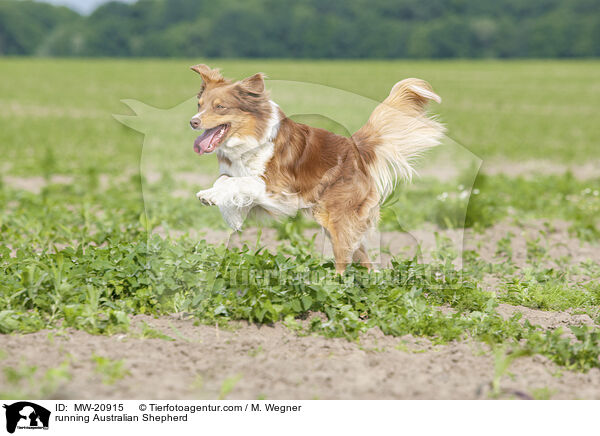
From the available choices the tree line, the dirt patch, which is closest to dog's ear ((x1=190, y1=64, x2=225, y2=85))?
the dirt patch

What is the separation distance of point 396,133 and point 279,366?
5.35ft

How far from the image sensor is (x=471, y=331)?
14.0 ft

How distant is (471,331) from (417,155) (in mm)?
1226

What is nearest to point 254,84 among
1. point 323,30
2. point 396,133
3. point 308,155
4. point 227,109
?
point 227,109

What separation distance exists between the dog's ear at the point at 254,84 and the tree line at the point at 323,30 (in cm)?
5984

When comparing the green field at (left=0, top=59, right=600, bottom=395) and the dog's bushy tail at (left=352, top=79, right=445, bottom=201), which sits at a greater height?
the dog's bushy tail at (left=352, top=79, right=445, bottom=201)

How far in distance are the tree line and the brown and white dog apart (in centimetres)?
5932

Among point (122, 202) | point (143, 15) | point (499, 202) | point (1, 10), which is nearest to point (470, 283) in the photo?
point (499, 202)

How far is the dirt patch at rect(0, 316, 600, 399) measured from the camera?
135 inches

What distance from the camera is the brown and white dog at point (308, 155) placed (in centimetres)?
340

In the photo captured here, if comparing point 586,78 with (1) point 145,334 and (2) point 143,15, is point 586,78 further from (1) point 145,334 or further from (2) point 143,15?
(2) point 143,15
